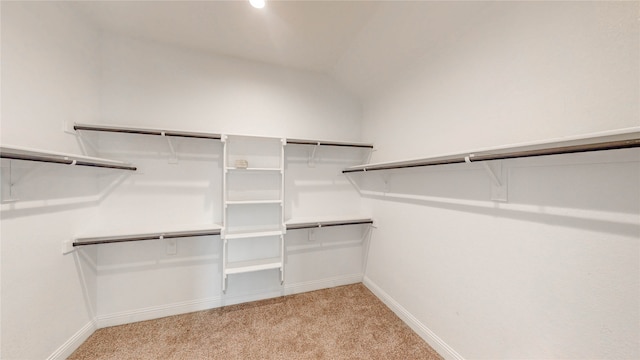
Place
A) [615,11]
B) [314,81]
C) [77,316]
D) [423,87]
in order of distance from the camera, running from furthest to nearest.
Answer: [314,81] → [423,87] → [77,316] → [615,11]

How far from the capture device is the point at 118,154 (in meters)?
1.91

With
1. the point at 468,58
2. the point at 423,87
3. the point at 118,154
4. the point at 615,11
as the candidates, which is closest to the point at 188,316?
the point at 118,154

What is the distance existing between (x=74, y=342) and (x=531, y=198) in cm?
318

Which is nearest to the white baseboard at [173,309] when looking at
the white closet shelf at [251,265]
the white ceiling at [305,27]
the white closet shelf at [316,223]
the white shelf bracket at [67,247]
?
the white closet shelf at [251,265]

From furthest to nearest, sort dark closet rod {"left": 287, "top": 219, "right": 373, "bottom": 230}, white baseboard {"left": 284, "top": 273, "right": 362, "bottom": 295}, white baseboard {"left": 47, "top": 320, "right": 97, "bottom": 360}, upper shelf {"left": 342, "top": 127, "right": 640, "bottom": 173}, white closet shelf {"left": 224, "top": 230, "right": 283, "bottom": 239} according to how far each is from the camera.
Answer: white baseboard {"left": 284, "top": 273, "right": 362, "bottom": 295} < dark closet rod {"left": 287, "top": 219, "right": 373, "bottom": 230} < white closet shelf {"left": 224, "top": 230, "right": 283, "bottom": 239} < white baseboard {"left": 47, "top": 320, "right": 97, "bottom": 360} < upper shelf {"left": 342, "top": 127, "right": 640, "bottom": 173}

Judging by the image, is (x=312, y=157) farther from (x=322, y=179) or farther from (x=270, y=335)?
(x=270, y=335)

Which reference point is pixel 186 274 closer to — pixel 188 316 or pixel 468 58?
pixel 188 316

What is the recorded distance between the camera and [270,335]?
1803mm

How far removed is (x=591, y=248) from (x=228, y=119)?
2.64 metres

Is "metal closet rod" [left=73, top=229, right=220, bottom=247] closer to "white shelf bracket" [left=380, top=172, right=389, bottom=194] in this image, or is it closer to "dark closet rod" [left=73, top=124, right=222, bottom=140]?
"dark closet rod" [left=73, top=124, right=222, bottom=140]

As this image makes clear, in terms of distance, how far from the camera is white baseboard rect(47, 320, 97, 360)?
4.84ft

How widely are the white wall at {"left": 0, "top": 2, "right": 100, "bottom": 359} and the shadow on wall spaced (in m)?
2.70

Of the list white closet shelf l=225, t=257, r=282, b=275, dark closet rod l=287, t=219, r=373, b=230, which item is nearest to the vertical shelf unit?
white closet shelf l=225, t=257, r=282, b=275

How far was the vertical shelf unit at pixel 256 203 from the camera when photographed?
215 cm
